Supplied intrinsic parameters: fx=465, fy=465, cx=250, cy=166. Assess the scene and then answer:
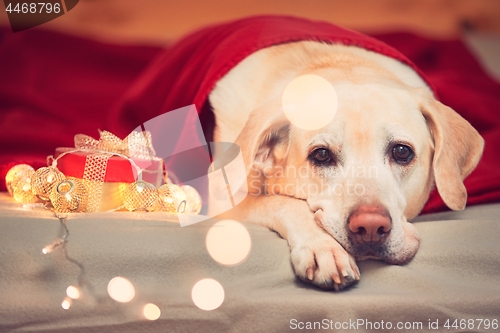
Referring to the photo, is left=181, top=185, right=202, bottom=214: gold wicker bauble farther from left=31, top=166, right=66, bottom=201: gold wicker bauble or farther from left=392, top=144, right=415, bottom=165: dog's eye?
left=392, top=144, right=415, bottom=165: dog's eye

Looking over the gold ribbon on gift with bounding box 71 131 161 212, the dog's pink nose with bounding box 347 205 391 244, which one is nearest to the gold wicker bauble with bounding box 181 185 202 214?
the gold ribbon on gift with bounding box 71 131 161 212

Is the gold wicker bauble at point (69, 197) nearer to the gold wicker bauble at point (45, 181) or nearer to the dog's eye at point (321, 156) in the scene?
the gold wicker bauble at point (45, 181)

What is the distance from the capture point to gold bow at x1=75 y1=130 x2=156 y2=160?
163 centimetres

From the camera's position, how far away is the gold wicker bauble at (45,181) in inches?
57.5

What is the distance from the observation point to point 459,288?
1.17 meters

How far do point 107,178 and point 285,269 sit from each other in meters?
0.65

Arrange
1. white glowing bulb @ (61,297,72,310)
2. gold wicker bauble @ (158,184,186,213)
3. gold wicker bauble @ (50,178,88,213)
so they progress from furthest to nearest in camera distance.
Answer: gold wicker bauble @ (158,184,186,213) < gold wicker bauble @ (50,178,88,213) < white glowing bulb @ (61,297,72,310)

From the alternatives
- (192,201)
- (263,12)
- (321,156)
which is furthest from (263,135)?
(263,12)

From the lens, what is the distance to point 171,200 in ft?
4.90

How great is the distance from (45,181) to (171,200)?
0.40m

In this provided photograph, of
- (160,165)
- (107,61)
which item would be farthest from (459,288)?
(107,61)

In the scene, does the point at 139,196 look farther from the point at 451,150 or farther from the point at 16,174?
the point at 451,150

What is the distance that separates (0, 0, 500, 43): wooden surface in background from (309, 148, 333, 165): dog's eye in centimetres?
265

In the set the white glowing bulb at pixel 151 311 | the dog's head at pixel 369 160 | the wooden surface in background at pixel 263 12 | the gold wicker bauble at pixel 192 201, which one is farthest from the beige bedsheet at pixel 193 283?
the wooden surface in background at pixel 263 12
